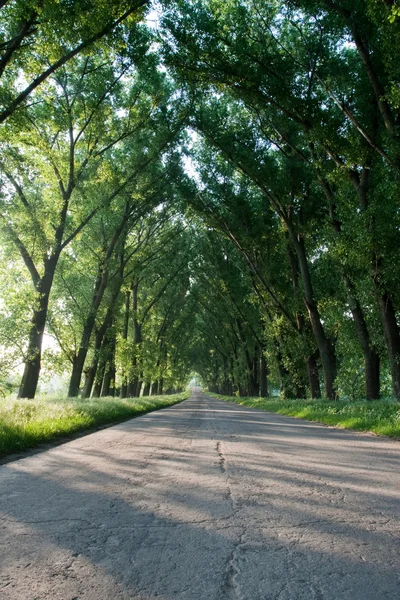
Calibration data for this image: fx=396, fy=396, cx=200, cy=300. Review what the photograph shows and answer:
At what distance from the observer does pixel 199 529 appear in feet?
10.2

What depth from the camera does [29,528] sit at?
3.13m

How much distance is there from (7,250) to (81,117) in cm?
752

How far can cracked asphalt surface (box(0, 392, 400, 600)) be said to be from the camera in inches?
87.1

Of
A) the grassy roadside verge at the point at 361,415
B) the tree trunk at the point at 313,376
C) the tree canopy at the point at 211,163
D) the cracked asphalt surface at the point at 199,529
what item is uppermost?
the tree canopy at the point at 211,163

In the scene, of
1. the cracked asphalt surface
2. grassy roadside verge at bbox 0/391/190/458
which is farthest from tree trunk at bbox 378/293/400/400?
grassy roadside verge at bbox 0/391/190/458

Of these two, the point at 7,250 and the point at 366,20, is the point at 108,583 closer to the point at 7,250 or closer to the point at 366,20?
the point at 366,20

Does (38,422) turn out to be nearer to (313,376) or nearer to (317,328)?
(317,328)

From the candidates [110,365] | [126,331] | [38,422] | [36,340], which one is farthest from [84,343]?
[38,422]

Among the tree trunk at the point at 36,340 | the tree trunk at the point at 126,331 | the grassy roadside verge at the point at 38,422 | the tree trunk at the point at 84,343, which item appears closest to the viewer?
the grassy roadside verge at the point at 38,422

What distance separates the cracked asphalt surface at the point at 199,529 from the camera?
221 cm

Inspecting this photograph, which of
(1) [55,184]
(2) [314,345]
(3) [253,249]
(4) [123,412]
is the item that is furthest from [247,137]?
(4) [123,412]

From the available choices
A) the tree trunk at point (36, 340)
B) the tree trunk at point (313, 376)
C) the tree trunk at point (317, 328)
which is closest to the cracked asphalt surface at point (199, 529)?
the tree trunk at point (36, 340)

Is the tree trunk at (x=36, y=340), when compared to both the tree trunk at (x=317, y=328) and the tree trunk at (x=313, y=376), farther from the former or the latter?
the tree trunk at (x=313, y=376)

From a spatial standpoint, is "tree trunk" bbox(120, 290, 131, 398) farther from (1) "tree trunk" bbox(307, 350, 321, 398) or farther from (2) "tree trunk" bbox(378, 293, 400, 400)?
(2) "tree trunk" bbox(378, 293, 400, 400)
